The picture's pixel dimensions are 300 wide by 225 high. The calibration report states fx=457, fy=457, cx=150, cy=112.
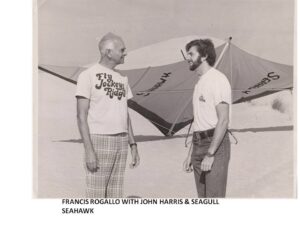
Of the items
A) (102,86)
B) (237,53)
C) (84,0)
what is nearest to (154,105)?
(102,86)

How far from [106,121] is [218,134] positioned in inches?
30.0

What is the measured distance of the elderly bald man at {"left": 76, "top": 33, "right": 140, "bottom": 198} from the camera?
306cm

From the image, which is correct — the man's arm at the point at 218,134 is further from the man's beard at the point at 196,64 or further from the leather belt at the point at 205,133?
the man's beard at the point at 196,64

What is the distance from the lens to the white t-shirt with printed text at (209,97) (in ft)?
10.1

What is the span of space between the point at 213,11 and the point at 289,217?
1.50 meters

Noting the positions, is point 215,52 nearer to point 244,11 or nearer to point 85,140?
point 244,11

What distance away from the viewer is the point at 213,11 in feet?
10.4

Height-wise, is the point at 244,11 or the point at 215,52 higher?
the point at 244,11

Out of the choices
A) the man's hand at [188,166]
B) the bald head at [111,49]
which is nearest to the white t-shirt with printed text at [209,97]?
the man's hand at [188,166]

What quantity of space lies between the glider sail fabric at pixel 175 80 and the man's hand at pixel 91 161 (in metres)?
0.42

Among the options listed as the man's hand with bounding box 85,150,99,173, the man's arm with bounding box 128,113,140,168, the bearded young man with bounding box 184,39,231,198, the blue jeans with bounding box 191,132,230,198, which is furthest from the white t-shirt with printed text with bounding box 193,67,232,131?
the man's hand with bounding box 85,150,99,173
